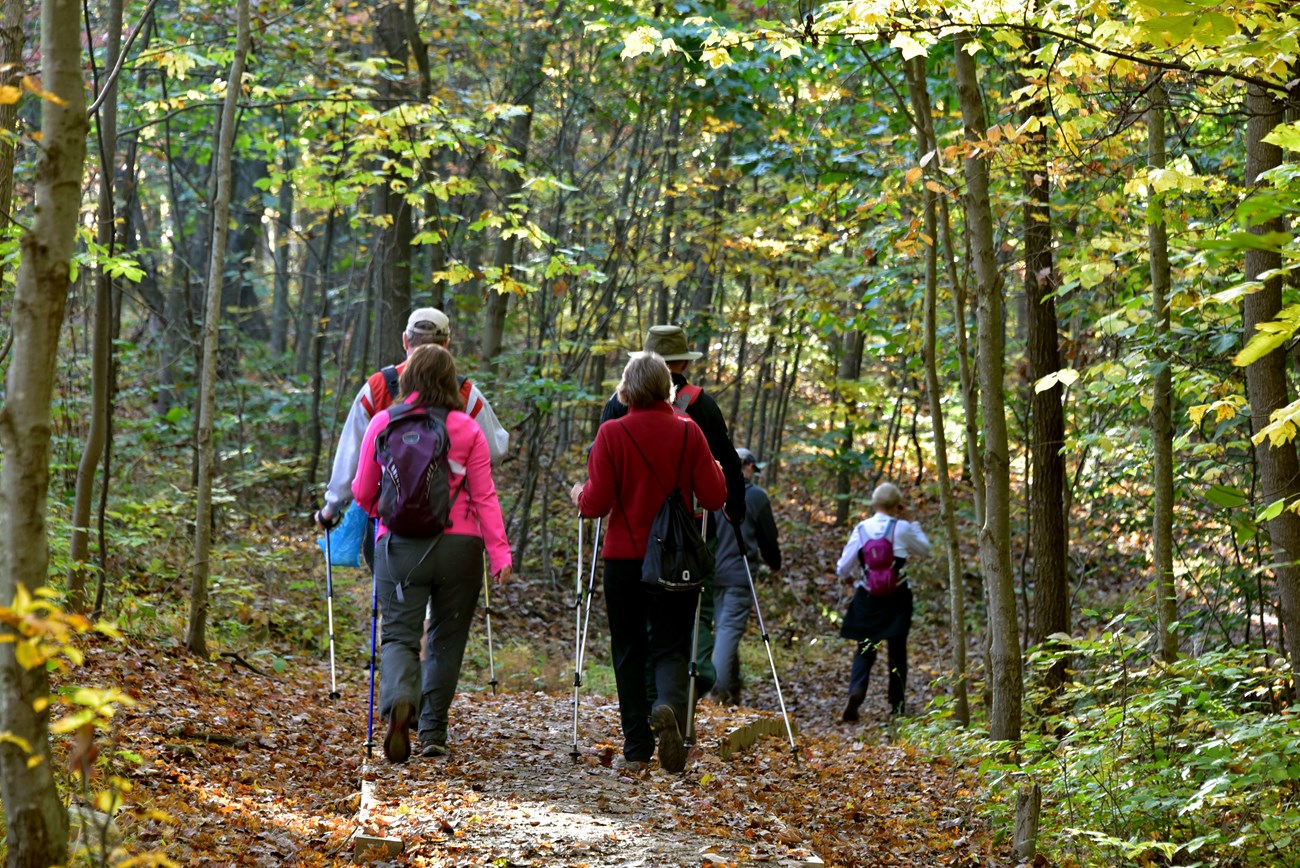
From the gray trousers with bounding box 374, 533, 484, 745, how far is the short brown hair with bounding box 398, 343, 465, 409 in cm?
73

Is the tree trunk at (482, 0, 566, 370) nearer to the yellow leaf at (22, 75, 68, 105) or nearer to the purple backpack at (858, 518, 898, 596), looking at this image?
the purple backpack at (858, 518, 898, 596)

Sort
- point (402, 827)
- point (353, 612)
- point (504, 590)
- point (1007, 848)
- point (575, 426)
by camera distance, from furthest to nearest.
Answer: point (575, 426), point (504, 590), point (353, 612), point (1007, 848), point (402, 827)

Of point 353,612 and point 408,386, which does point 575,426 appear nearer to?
point 353,612

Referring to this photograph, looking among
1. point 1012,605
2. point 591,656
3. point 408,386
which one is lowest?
point 591,656

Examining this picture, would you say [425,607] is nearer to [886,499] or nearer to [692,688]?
[692,688]

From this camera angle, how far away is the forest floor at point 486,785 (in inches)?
180

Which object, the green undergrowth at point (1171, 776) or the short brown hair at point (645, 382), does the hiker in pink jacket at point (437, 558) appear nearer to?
the short brown hair at point (645, 382)

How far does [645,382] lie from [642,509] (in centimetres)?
69

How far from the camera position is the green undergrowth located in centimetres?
458

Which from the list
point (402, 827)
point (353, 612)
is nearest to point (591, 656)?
point (353, 612)

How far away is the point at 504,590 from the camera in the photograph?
14180 millimetres

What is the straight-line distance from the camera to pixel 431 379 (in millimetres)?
6184

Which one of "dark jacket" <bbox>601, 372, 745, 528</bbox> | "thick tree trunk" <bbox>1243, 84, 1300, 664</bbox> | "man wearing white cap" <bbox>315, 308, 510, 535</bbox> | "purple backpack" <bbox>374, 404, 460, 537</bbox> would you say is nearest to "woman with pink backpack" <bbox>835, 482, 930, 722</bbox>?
"dark jacket" <bbox>601, 372, 745, 528</bbox>

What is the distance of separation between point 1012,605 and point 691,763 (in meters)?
2.06
